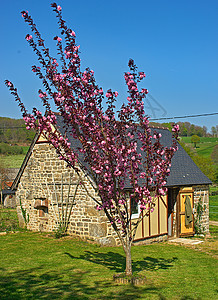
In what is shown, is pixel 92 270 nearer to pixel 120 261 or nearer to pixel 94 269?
pixel 94 269

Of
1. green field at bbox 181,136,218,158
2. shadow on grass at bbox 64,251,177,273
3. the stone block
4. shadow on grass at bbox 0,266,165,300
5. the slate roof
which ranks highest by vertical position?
green field at bbox 181,136,218,158

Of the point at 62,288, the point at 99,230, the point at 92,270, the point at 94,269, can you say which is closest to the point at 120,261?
the point at 94,269

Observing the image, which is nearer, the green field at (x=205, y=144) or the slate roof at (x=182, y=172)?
the slate roof at (x=182, y=172)

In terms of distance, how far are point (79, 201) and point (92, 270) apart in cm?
435

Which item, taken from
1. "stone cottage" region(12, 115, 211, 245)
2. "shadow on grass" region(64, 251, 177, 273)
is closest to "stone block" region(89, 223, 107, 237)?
"stone cottage" region(12, 115, 211, 245)

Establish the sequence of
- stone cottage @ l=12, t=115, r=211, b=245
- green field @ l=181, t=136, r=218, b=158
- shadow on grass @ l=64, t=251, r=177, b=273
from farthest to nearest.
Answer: green field @ l=181, t=136, r=218, b=158 → stone cottage @ l=12, t=115, r=211, b=245 → shadow on grass @ l=64, t=251, r=177, b=273

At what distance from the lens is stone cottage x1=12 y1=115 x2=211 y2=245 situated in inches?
513

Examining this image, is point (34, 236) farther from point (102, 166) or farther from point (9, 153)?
point (9, 153)

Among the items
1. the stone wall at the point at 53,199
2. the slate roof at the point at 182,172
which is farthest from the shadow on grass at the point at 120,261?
the slate roof at the point at 182,172

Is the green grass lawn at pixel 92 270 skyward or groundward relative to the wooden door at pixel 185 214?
groundward

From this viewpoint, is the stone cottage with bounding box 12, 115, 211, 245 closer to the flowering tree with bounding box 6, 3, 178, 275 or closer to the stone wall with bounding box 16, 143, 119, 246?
the stone wall with bounding box 16, 143, 119, 246

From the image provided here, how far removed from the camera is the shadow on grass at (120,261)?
984cm

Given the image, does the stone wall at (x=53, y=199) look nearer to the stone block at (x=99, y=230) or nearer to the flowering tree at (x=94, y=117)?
the stone block at (x=99, y=230)

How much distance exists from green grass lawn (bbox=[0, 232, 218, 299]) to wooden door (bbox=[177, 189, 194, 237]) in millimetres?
1941
